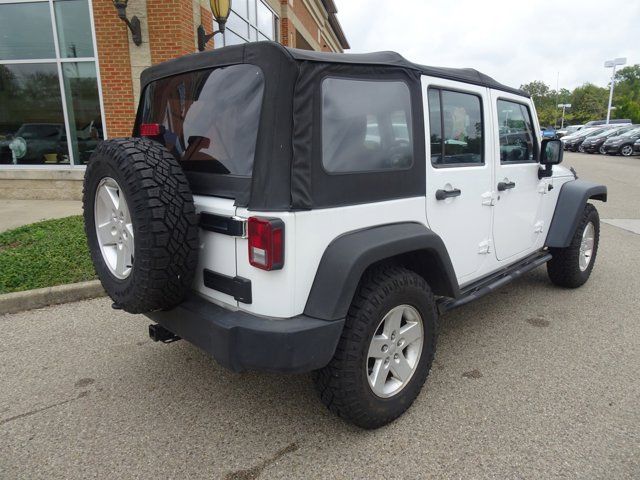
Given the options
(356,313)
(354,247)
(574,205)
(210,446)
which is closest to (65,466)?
(210,446)

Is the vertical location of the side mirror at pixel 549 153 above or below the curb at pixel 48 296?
above

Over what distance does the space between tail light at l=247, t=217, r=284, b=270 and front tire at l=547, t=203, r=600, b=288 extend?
138 inches

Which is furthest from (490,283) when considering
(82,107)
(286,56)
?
(82,107)

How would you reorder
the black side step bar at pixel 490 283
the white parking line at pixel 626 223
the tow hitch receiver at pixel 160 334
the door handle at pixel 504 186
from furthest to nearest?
the white parking line at pixel 626 223 → the door handle at pixel 504 186 → the black side step bar at pixel 490 283 → the tow hitch receiver at pixel 160 334

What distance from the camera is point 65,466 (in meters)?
2.30

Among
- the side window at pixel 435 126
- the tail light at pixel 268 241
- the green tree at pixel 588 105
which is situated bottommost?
the tail light at pixel 268 241

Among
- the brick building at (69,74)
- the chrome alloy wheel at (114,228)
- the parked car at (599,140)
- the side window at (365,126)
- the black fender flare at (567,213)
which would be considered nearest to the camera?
the side window at (365,126)

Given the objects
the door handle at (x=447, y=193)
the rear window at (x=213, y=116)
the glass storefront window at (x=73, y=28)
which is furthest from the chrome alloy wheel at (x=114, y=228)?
the glass storefront window at (x=73, y=28)

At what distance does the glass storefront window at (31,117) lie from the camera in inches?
351

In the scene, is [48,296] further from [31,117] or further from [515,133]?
[31,117]

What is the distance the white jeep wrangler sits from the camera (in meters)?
2.14

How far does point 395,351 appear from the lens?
8.45ft

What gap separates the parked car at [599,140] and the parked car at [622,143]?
73cm

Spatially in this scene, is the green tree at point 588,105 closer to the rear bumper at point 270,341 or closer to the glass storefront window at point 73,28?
the glass storefront window at point 73,28
